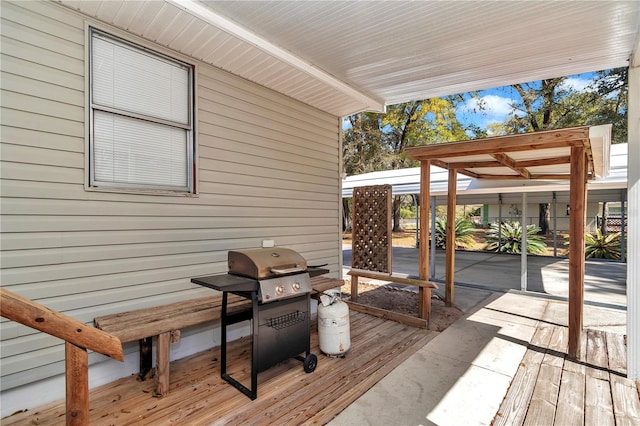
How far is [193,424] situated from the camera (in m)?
2.21

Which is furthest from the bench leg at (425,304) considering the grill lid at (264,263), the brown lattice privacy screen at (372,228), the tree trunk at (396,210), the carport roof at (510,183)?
the tree trunk at (396,210)

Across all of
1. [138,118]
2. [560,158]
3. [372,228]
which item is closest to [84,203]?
[138,118]

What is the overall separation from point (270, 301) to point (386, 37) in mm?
2668

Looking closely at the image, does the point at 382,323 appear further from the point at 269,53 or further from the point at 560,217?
the point at 560,217

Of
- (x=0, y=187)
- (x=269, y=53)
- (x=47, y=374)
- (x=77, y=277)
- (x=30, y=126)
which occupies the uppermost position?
(x=269, y=53)

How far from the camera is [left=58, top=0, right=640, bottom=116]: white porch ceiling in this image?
254 centimetres

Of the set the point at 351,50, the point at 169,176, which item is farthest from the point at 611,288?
the point at 169,176

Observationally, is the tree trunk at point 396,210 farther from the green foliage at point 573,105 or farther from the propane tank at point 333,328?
the propane tank at point 333,328

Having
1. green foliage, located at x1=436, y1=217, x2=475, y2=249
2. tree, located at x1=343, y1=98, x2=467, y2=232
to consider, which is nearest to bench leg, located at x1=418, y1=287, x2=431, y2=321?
green foliage, located at x1=436, y1=217, x2=475, y2=249

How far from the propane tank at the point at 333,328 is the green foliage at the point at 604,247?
10.9 metres

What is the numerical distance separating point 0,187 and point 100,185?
61cm

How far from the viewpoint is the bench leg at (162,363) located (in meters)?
2.51

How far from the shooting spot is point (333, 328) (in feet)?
10.3

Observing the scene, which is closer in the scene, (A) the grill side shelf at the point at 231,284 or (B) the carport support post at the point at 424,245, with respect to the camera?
(A) the grill side shelf at the point at 231,284
